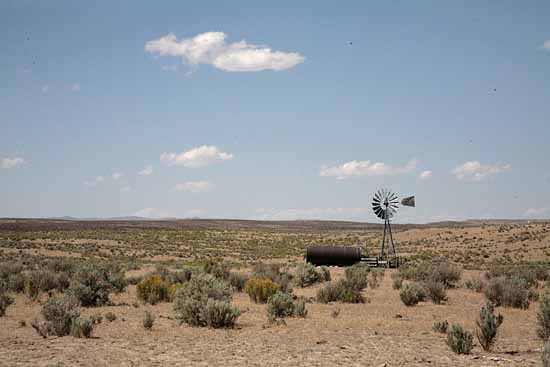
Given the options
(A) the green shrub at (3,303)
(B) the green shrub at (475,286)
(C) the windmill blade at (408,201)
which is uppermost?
(C) the windmill blade at (408,201)

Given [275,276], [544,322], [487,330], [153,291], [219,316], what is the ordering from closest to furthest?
1. [487,330]
2. [544,322]
3. [219,316]
4. [153,291]
5. [275,276]

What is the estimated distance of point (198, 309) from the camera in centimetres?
1662

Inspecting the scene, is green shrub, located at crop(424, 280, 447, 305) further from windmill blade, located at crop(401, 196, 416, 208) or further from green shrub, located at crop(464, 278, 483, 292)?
windmill blade, located at crop(401, 196, 416, 208)

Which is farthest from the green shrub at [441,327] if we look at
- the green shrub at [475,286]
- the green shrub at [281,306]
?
the green shrub at [475,286]

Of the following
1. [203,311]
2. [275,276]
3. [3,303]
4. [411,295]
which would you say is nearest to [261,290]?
[411,295]

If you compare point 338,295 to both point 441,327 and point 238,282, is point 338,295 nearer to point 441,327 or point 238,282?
point 238,282

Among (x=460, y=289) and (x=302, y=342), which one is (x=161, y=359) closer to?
(x=302, y=342)

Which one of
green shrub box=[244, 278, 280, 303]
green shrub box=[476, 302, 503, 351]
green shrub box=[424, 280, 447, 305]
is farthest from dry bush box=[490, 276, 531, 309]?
green shrub box=[476, 302, 503, 351]

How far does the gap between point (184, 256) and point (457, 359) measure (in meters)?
45.0

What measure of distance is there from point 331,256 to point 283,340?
22985mm

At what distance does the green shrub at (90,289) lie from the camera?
20.2 meters

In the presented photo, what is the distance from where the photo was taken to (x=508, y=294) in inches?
834

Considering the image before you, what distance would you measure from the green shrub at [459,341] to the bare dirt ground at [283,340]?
0.18 meters

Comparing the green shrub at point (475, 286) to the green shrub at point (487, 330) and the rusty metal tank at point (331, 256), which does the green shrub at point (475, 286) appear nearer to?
the rusty metal tank at point (331, 256)
